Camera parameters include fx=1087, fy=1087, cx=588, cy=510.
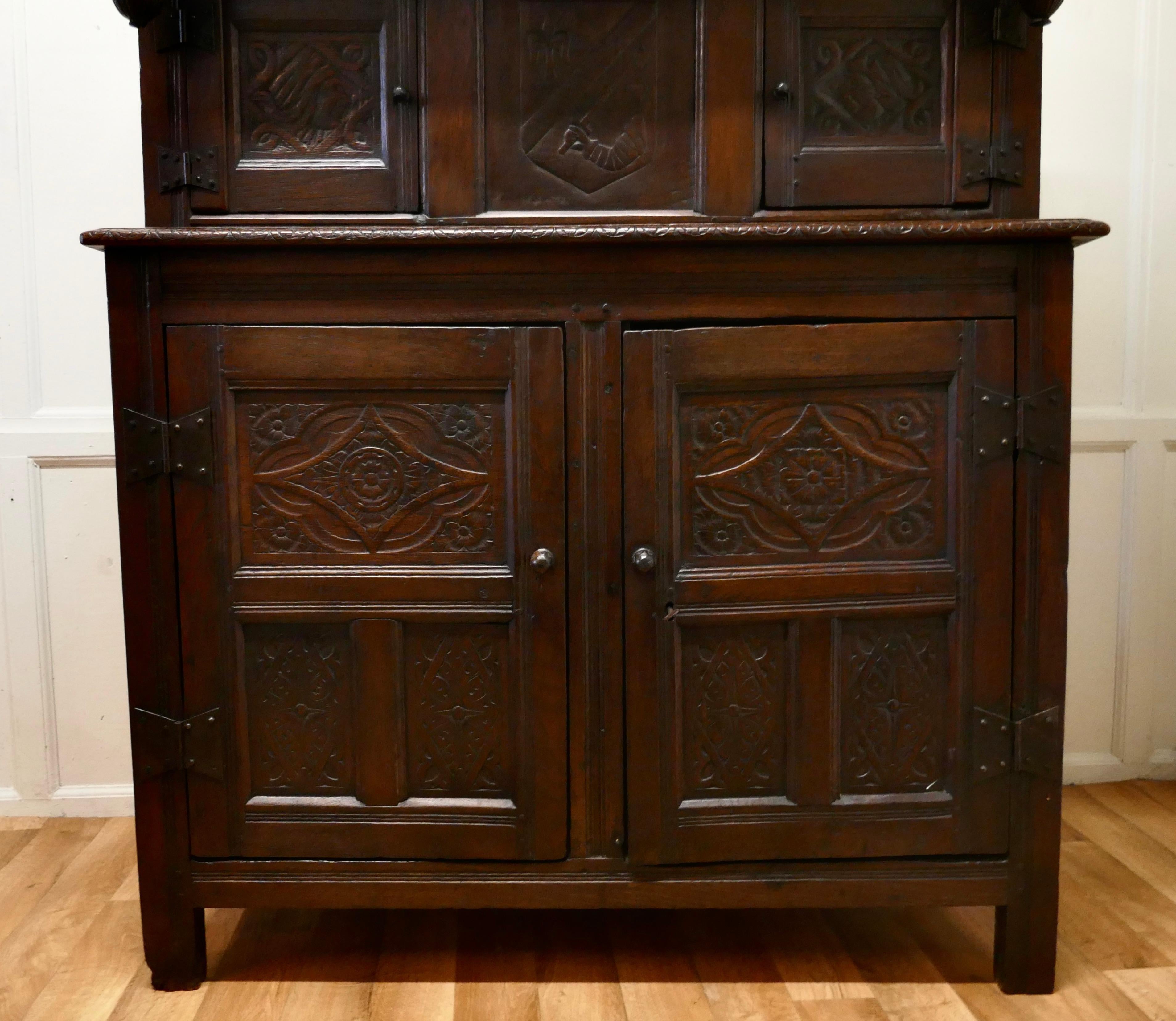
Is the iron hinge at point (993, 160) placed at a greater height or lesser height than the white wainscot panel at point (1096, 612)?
greater

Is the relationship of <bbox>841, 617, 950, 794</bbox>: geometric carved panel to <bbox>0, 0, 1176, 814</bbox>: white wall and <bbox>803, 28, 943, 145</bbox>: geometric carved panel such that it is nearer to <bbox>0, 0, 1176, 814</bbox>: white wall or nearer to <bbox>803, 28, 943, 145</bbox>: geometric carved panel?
<bbox>803, 28, 943, 145</bbox>: geometric carved panel

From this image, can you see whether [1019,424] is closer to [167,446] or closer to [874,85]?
[874,85]

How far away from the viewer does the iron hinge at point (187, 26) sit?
1.73 metres

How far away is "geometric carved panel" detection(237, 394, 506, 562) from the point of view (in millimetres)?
1775

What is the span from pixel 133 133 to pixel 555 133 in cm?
122

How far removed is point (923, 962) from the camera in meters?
1.97

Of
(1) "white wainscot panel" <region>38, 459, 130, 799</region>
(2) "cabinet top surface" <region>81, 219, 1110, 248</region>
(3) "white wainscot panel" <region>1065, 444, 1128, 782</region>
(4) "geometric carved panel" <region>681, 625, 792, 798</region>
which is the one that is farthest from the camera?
(3) "white wainscot panel" <region>1065, 444, 1128, 782</region>

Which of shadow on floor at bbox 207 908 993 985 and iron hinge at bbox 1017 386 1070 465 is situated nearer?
iron hinge at bbox 1017 386 1070 465

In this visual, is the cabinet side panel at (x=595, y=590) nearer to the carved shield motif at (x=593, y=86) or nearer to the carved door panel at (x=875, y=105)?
the carved shield motif at (x=593, y=86)

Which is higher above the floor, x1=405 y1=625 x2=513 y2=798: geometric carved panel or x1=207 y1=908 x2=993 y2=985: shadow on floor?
x1=405 y1=625 x2=513 y2=798: geometric carved panel

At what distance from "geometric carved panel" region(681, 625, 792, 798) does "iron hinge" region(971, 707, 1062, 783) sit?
0.32 m

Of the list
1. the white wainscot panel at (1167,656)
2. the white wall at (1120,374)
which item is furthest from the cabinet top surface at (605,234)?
the white wainscot panel at (1167,656)

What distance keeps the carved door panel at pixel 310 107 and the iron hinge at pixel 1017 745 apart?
1.28 m

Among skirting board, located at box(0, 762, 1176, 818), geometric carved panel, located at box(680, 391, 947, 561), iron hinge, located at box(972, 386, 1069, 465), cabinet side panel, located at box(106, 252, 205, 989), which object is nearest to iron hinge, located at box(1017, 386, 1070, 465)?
iron hinge, located at box(972, 386, 1069, 465)
